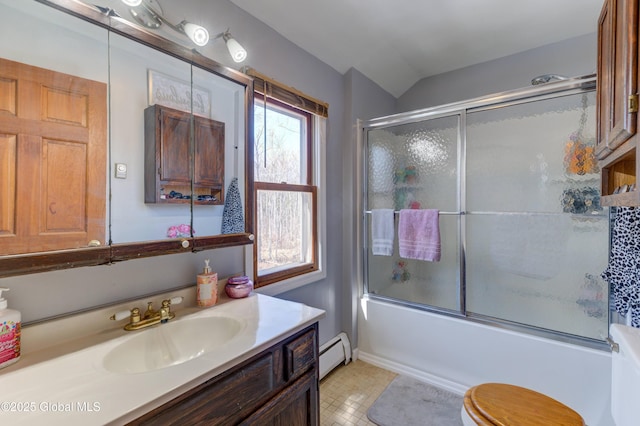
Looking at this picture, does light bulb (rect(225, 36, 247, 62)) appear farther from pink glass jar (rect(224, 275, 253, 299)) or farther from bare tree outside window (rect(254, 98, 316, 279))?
pink glass jar (rect(224, 275, 253, 299))

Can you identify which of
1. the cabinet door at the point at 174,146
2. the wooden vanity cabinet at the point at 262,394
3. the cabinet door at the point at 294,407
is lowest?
the cabinet door at the point at 294,407

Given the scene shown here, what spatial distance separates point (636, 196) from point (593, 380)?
1243mm

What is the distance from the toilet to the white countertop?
83 centimetres

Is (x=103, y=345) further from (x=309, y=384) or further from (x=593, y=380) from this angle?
(x=593, y=380)

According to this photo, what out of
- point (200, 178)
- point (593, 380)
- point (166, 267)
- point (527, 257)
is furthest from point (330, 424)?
point (527, 257)

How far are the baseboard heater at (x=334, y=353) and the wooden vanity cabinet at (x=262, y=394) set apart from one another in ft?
2.96

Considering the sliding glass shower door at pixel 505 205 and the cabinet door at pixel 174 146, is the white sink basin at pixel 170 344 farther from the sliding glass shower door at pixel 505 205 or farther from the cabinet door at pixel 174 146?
the sliding glass shower door at pixel 505 205

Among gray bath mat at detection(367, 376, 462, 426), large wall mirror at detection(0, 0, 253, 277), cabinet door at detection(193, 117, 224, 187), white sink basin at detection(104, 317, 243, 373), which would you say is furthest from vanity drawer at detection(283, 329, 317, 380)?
gray bath mat at detection(367, 376, 462, 426)

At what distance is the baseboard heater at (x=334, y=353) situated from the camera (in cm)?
201

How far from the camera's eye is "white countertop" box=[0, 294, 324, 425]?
589 millimetres

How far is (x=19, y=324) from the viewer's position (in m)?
0.79

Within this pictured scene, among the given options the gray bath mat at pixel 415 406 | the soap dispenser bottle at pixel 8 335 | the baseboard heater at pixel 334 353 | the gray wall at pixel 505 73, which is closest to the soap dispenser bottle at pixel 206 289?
the soap dispenser bottle at pixel 8 335

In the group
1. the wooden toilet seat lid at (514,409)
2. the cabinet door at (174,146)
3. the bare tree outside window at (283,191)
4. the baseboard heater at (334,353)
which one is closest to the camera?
the wooden toilet seat lid at (514,409)

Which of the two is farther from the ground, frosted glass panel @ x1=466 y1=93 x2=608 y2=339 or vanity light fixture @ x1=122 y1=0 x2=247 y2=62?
vanity light fixture @ x1=122 y1=0 x2=247 y2=62
